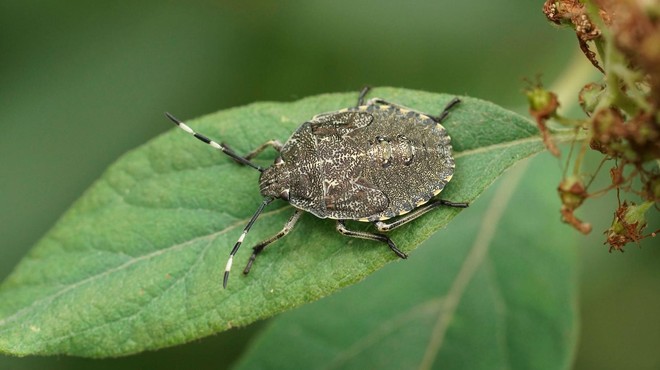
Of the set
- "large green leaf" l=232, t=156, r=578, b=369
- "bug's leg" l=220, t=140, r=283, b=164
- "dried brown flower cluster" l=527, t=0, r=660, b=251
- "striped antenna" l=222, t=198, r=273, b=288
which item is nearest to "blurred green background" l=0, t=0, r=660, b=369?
"large green leaf" l=232, t=156, r=578, b=369

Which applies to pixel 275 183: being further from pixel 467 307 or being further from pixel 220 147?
pixel 467 307

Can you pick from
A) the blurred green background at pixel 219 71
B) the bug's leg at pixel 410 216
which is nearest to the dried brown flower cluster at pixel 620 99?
the bug's leg at pixel 410 216

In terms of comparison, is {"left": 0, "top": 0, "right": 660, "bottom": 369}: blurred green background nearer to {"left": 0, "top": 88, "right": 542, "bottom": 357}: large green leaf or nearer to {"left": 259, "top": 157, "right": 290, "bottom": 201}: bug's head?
{"left": 0, "top": 88, "right": 542, "bottom": 357}: large green leaf

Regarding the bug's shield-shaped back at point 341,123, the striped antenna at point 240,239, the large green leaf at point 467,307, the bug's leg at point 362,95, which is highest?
the bug's leg at point 362,95

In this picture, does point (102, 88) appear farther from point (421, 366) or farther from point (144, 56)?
point (421, 366)

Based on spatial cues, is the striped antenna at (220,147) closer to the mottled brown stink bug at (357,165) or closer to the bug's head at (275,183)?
the mottled brown stink bug at (357,165)

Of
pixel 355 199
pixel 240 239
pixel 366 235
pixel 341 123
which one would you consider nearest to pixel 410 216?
pixel 366 235
